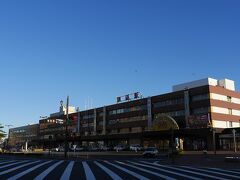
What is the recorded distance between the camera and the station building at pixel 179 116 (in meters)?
79.4

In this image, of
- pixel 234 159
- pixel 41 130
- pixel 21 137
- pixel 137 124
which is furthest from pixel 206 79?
pixel 21 137

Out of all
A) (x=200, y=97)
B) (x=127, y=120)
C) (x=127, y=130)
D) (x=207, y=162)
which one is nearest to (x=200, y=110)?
(x=200, y=97)

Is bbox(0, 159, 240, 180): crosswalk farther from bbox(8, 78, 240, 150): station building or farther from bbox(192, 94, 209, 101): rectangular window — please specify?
bbox(192, 94, 209, 101): rectangular window

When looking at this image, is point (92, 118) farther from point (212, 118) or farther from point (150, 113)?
point (212, 118)

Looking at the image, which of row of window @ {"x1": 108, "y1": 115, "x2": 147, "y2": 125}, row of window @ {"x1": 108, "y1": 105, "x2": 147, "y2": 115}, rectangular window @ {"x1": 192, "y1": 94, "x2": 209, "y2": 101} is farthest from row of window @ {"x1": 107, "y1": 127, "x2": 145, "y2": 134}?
rectangular window @ {"x1": 192, "y1": 94, "x2": 209, "y2": 101}

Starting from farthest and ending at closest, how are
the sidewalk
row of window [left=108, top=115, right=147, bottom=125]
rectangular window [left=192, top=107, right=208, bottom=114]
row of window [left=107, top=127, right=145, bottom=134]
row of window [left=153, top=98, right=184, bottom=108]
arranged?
row of window [left=107, top=127, right=145, bottom=134]
row of window [left=108, top=115, right=147, bottom=125]
row of window [left=153, top=98, right=184, bottom=108]
rectangular window [left=192, top=107, right=208, bottom=114]
the sidewalk

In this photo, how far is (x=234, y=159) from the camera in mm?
31500

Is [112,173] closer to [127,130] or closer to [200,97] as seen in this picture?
[200,97]

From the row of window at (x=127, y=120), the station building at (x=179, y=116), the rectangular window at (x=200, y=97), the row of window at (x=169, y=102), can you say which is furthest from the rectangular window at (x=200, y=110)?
the row of window at (x=127, y=120)

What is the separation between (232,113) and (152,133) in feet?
63.2

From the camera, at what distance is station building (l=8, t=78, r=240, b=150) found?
79.4m

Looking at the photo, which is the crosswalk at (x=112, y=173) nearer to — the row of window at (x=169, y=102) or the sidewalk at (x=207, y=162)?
the sidewalk at (x=207, y=162)

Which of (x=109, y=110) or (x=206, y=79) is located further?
(x=109, y=110)

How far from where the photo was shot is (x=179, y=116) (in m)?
87.2
